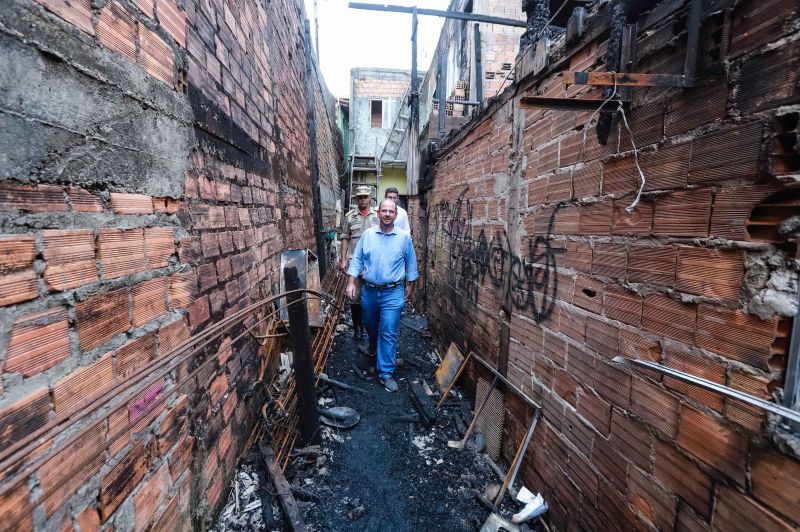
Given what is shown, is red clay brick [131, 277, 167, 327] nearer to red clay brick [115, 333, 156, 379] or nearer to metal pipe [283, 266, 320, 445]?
red clay brick [115, 333, 156, 379]

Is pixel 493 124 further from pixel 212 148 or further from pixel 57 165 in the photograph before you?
pixel 57 165

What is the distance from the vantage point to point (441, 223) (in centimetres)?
457

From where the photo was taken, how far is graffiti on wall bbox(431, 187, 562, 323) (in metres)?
2.08

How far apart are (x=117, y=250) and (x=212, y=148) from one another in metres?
0.89

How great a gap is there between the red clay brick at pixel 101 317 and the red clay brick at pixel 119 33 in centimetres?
28

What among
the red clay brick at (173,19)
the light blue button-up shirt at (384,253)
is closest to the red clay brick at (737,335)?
the red clay brick at (173,19)

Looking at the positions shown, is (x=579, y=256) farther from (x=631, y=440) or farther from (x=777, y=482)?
(x=777, y=482)

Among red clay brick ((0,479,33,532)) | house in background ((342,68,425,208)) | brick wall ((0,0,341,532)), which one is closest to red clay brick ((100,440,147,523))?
brick wall ((0,0,341,532))

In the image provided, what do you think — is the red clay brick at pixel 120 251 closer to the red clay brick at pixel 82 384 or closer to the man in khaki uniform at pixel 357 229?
the red clay brick at pixel 82 384

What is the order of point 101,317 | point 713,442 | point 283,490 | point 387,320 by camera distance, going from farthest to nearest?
point 387,320
point 283,490
point 713,442
point 101,317

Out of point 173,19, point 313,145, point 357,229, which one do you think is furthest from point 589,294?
point 313,145

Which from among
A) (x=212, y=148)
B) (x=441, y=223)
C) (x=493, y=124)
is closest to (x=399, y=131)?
(x=441, y=223)

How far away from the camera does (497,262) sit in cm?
277

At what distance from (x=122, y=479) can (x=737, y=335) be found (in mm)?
1936
